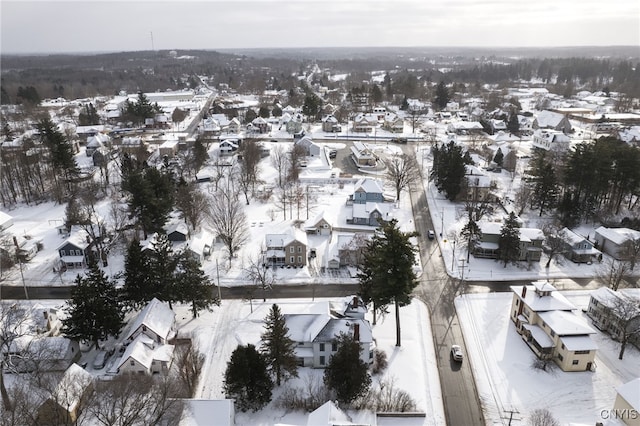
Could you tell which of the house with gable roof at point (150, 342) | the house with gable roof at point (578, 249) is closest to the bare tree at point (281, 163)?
the house with gable roof at point (150, 342)

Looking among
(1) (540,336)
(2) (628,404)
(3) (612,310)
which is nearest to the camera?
(2) (628,404)

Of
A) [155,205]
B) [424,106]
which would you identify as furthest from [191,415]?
[424,106]

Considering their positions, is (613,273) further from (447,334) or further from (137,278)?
(137,278)

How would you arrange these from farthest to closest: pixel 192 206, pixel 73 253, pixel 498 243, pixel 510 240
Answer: pixel 192 206 < pixel 498 243 < pixel 73 253 < pixel 510 240

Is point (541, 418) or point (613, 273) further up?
point (613, 273)

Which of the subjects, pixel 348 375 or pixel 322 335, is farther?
pixel 322 335

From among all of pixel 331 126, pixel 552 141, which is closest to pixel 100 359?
pixel 331 126

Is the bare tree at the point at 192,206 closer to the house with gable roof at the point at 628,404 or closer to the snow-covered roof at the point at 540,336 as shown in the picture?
the snow-covered roof at the point at 540,336

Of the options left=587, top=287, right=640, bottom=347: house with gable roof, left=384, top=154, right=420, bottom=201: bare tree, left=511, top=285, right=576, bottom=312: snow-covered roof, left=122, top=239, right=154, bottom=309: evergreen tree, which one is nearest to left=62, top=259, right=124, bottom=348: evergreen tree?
left=122, top=239, right=154, bottom=309: evergreen tree
